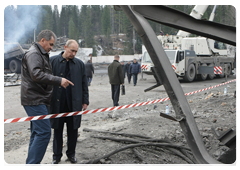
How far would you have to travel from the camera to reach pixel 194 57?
1684 centimetres

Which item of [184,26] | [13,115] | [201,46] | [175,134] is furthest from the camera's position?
[201,46]

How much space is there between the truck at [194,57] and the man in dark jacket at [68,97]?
12024 mm

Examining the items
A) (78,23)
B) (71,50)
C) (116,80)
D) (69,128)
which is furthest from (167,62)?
(78,23)

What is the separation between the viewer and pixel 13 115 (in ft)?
24.7

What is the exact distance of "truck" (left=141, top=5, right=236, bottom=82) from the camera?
52.5 ft

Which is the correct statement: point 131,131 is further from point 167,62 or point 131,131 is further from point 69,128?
point 167,62

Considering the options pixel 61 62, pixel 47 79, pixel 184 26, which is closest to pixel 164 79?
pixel 184 26

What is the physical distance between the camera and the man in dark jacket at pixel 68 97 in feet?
11.5

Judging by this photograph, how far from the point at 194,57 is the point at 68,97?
48.5 ft

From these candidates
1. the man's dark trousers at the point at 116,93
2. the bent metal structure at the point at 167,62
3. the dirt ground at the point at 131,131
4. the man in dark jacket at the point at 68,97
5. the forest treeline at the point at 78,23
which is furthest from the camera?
the forest treeline at the point at 78,23

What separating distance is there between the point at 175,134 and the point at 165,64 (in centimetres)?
245

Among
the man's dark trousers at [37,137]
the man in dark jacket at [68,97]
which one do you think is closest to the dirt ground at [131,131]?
the man in dark jacket at [68,97]

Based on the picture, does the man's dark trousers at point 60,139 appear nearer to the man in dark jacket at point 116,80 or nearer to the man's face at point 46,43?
the man's face at point 46,43
